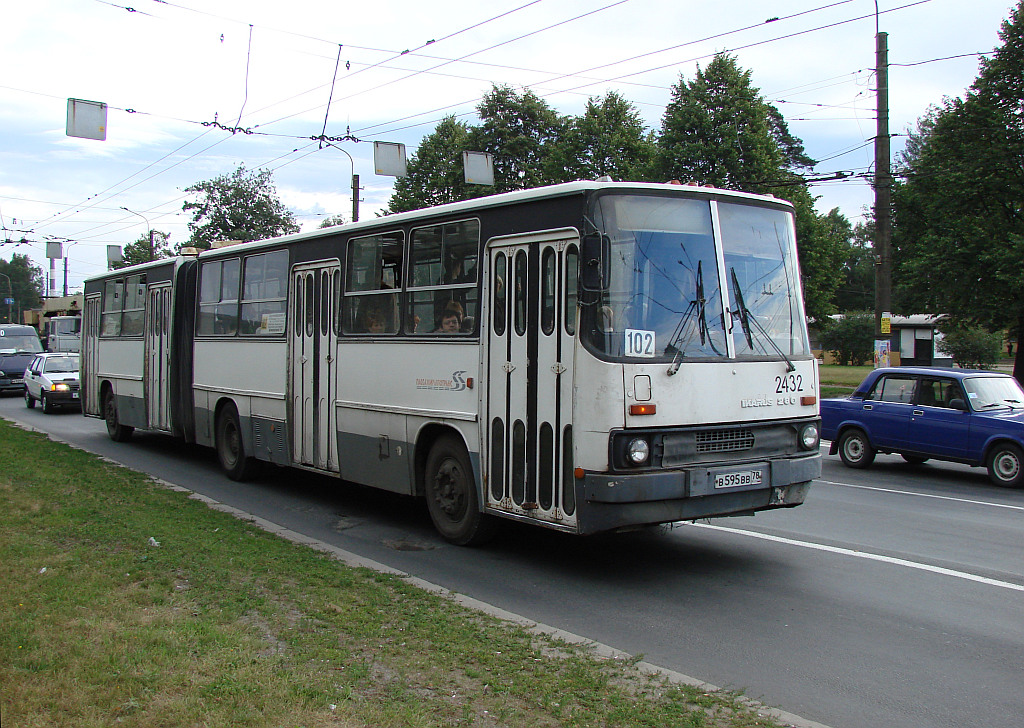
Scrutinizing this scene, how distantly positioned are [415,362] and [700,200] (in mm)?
3150

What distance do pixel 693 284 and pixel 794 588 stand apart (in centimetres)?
250

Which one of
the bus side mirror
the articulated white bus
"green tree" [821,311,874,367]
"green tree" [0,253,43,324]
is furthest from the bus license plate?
"green tree" [0,253,43,324]

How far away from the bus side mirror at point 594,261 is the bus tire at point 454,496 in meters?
2.20

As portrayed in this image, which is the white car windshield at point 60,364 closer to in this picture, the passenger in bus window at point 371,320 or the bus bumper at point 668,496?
the passenger in bus window at point 371,320

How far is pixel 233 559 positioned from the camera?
707 cm

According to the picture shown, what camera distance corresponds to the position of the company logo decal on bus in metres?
8.20

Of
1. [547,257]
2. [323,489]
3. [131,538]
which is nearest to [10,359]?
[323,489]

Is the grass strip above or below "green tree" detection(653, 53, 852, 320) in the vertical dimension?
below

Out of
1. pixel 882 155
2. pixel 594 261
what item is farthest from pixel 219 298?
pixel 882 155

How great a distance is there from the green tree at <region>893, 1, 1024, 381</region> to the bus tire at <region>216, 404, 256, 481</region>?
937 inches

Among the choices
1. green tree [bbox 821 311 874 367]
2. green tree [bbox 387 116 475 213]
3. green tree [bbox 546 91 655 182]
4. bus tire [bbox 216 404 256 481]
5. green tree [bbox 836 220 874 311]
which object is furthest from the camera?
green tree [bbox 836 220 874 311]

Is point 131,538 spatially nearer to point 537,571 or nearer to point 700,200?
point 537,571

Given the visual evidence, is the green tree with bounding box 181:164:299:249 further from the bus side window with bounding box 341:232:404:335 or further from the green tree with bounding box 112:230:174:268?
the bus side window with bounding box 341:232:404:335

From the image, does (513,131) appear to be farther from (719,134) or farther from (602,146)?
(719,134)
